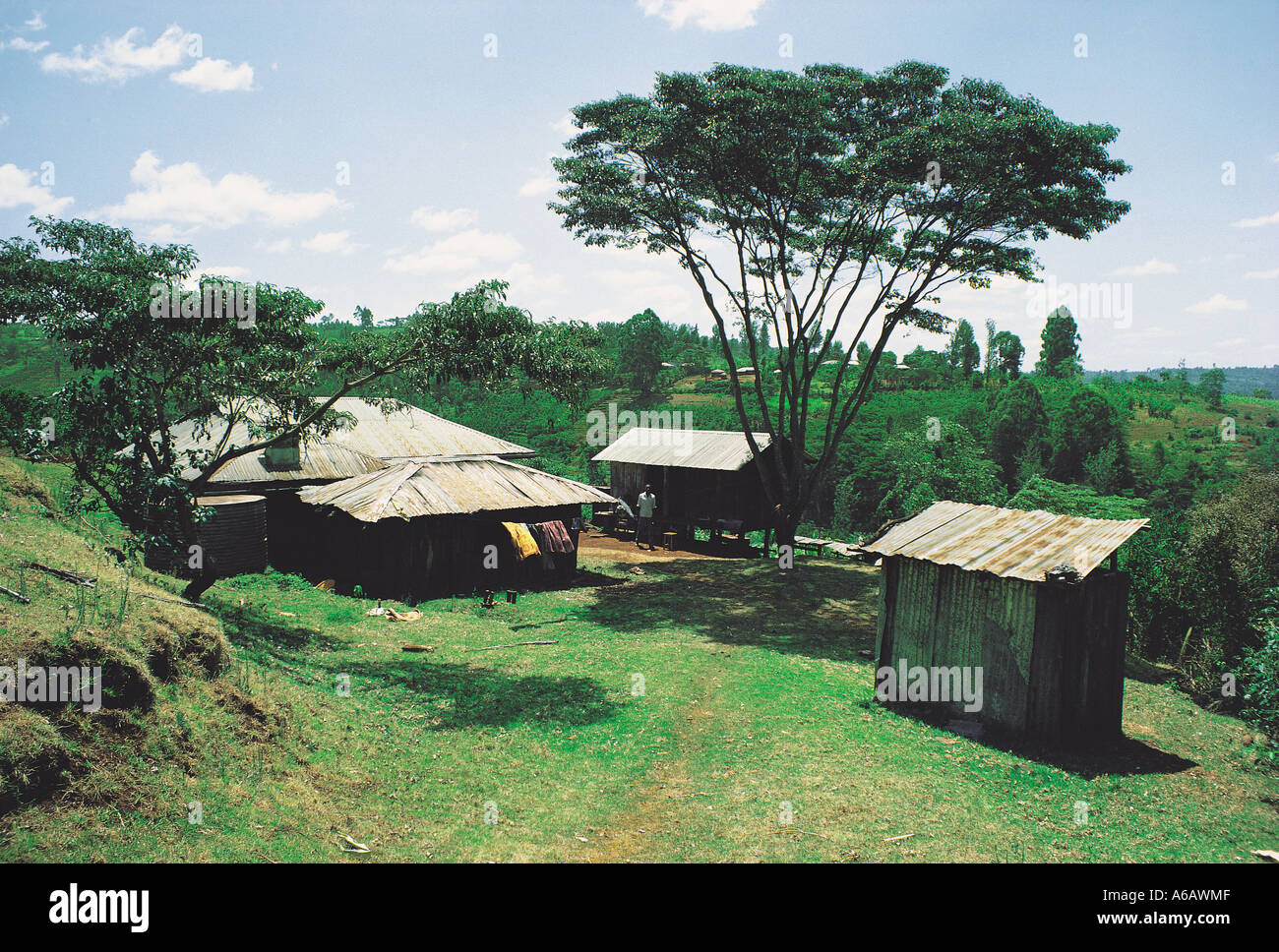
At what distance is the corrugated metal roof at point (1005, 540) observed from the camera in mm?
11305

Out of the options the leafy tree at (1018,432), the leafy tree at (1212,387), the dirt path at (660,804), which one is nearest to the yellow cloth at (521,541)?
the dirt path at (660,804)

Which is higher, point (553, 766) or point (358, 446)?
point (358, 446)

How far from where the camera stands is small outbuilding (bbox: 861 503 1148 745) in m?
11.4

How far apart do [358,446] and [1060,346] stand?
3326 inches

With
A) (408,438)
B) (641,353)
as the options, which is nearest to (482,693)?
(408,438)

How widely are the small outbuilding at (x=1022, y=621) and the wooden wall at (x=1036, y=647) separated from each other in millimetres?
16

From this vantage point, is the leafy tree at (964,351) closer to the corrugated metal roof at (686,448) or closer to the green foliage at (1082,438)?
the green foliage at (1082,438)

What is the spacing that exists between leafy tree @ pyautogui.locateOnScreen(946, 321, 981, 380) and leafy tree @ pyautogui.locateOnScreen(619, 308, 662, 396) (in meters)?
34.4

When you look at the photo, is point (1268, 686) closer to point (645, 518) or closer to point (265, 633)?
point (265, 633)

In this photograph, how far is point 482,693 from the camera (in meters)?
13.0

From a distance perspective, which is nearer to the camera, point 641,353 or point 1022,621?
point 1022,621

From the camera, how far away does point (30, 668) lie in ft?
23.6
